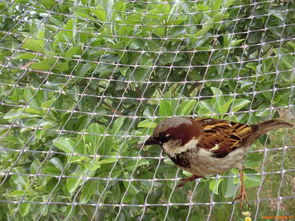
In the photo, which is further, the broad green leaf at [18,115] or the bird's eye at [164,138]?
the broad green leaf at [18,115]

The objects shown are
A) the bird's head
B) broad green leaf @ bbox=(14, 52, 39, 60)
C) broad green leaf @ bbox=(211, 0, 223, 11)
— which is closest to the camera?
the bird's head

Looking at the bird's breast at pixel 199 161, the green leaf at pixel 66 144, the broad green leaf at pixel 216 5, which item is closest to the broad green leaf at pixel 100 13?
the broad green leaf at pixel 216 5

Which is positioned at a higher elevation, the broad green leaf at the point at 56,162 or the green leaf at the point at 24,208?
the broad green leaf at the point at 56,162

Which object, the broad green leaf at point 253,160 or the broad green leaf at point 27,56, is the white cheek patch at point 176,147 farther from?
the broad green leaf at point 27,56

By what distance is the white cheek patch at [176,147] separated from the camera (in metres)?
0.94

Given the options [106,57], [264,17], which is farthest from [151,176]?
[264,17]

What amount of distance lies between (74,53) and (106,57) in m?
0.11

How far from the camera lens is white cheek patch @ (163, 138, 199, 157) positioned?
3.08 feet

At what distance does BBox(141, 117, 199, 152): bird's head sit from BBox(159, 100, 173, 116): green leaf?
148mm

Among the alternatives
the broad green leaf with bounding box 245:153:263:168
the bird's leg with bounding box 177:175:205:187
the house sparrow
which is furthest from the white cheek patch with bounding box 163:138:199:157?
the broad green leaf with bounding box 245:153:263:168

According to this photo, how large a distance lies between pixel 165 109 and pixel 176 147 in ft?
0.58

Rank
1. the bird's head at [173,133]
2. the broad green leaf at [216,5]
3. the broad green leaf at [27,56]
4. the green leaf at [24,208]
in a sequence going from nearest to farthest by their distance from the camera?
the bird's head at [173,133]
the green leaf at [24,208]
the broad green leaf at [27,56]
the broad green leaf at [216,5]

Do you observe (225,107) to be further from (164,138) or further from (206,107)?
(164,138)

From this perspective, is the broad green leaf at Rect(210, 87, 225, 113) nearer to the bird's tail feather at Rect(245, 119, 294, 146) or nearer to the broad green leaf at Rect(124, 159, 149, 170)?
the bird's tail feather at Rect(245, 119, 294, 146)
